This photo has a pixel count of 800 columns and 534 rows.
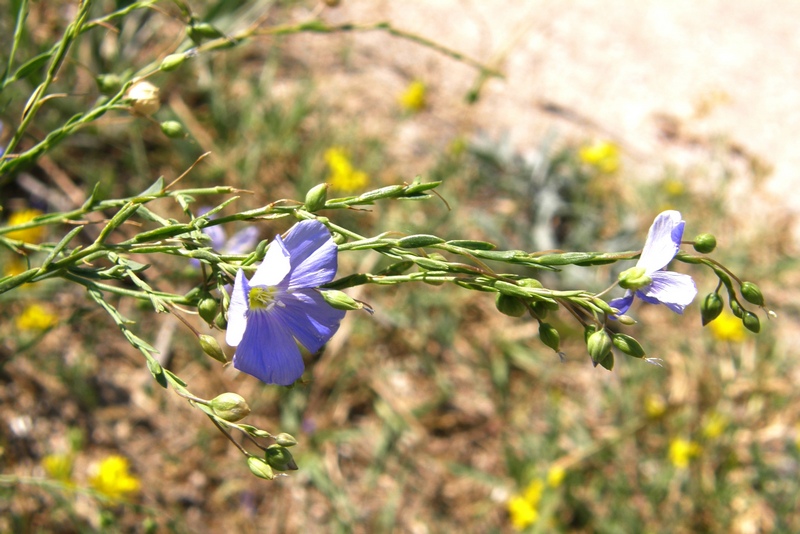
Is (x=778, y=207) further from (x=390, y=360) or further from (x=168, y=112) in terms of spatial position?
(x=168, y=112)

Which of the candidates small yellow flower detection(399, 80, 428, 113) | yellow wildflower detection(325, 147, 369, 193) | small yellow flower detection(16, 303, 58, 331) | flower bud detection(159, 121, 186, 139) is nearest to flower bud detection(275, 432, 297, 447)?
flower bud detection(159, 121, 186, 139)

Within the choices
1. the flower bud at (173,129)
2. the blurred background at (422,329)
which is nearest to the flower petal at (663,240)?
the flower bud at (173,129)

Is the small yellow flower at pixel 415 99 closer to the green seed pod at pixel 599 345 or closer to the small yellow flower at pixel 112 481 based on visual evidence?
the small yellow flower at pixel 112 481

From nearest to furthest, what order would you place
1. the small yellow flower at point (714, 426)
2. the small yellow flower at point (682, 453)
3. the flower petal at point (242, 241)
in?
the flower petal at point (242, 241) < the small yellow flower at point (682, 453) < the small yellow flower at point (714, 426)

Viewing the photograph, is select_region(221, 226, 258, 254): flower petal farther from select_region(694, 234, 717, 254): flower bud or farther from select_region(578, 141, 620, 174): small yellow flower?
select_region(578, 141, 620, 174): small yellow flower

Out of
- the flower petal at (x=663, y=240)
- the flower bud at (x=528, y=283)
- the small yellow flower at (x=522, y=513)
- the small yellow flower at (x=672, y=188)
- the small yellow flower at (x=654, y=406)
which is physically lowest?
the small yellow flower at (x=654, y=406)

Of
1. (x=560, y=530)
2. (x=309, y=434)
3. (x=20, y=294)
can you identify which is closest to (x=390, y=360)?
(x=309, y=434)

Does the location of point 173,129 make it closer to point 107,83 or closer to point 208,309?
point 107,83
